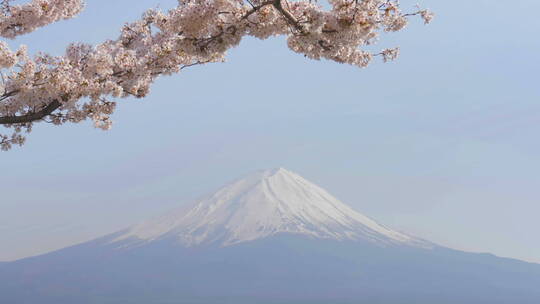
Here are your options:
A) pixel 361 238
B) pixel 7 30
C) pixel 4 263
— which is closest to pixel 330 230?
pixel 361 238

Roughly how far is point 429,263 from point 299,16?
535 feet

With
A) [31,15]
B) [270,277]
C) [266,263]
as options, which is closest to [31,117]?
[31,15]

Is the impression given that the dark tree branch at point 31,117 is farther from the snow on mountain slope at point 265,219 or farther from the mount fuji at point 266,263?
the snow on mountain slope at point 265,219

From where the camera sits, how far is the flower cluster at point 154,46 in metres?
6.67

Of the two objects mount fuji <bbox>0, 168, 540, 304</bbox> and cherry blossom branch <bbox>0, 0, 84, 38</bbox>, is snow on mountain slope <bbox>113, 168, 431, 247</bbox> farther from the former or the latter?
cherry blossom branch <bbox>0, 0, 84, 38</bbox>

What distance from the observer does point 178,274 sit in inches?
6048

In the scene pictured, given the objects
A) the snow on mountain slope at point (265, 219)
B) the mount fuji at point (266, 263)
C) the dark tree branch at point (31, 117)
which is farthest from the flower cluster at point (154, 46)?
the snow on mountain slope at point (265, 219)

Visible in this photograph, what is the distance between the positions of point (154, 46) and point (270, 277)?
14457cm

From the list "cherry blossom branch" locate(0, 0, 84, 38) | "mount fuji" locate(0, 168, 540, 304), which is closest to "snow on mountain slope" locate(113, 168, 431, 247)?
"mount fuji" locate(0, 168, 540, 304)

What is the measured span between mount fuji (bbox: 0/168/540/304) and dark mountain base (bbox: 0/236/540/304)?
0.83 feet

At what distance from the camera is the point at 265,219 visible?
165375mm

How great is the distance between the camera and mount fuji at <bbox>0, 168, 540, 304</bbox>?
468 ft

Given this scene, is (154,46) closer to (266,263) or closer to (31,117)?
(31,117)

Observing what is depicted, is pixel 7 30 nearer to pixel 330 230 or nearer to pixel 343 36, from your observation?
pixel 343 36
